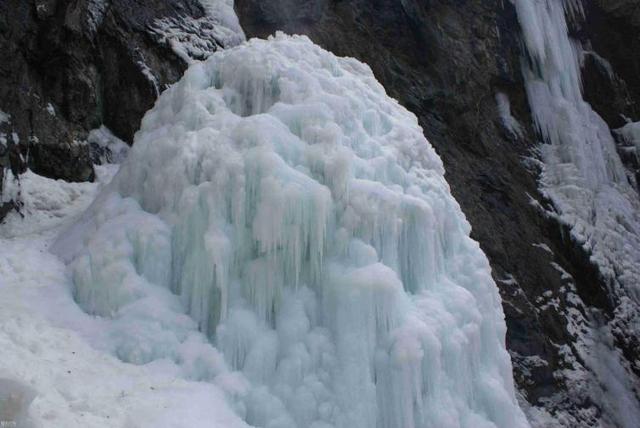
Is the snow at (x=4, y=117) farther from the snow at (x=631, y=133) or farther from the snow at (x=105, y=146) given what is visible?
the snow at (x=631, y=133)

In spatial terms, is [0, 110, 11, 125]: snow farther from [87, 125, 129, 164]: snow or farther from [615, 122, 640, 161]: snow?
[615, 122, 640, 161]: snow

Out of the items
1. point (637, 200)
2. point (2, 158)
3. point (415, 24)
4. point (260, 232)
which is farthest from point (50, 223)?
point (637, 200)

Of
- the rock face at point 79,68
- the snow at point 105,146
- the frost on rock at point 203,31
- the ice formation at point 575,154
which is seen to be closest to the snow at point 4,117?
the rock face at point 79,68

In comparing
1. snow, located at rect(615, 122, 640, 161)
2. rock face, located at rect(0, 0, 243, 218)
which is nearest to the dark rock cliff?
rock face, located at rect(0, 0, 243, 218)

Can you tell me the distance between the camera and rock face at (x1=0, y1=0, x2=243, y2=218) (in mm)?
9578

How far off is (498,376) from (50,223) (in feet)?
18.5

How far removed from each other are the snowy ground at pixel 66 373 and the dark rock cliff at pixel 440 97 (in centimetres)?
220

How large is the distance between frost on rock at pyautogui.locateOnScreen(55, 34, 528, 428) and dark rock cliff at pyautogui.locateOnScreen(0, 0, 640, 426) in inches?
106

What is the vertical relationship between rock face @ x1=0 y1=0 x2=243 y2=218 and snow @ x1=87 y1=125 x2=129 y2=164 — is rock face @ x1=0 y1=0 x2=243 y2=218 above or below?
above

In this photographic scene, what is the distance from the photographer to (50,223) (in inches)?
337

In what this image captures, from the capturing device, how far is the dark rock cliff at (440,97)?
33.2 ft

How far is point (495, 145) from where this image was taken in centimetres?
1585

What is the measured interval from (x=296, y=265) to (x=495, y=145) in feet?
34.0

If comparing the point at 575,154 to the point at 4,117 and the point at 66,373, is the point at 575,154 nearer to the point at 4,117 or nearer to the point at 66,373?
the point at 4,117
